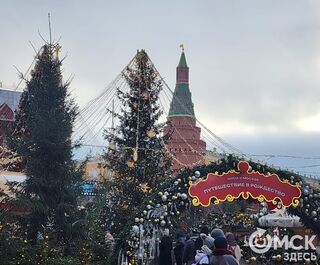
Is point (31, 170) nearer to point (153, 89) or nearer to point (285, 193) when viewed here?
point (285, 193)

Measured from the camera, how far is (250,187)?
14641mm

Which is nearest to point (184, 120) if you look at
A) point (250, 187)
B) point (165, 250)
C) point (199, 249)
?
point (250, 187)

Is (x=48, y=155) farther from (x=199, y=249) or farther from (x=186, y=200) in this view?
(x=199, y=249)

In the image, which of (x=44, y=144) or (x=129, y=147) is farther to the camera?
(x=129, y=147)

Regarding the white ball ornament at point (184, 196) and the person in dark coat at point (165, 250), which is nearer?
the person in dark coat at point (165, 250)

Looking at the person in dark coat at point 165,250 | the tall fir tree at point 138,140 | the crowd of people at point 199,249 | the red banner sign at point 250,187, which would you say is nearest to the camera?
the crowd of people at point 199,249

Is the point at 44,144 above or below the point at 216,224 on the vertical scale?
above

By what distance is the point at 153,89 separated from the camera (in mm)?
25188

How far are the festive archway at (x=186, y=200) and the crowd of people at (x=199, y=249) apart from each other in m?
0.56

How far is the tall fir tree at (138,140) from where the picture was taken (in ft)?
77.5

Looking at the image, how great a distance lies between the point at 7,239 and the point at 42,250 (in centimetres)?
100

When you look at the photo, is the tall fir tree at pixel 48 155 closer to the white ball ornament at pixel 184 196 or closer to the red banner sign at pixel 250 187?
the white ball ornament at pixel 184 196

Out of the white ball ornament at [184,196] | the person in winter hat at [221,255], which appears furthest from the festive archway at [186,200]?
the person in winter hat at [221,255]

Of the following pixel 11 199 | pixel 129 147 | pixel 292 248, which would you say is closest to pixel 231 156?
pixel 292 248
